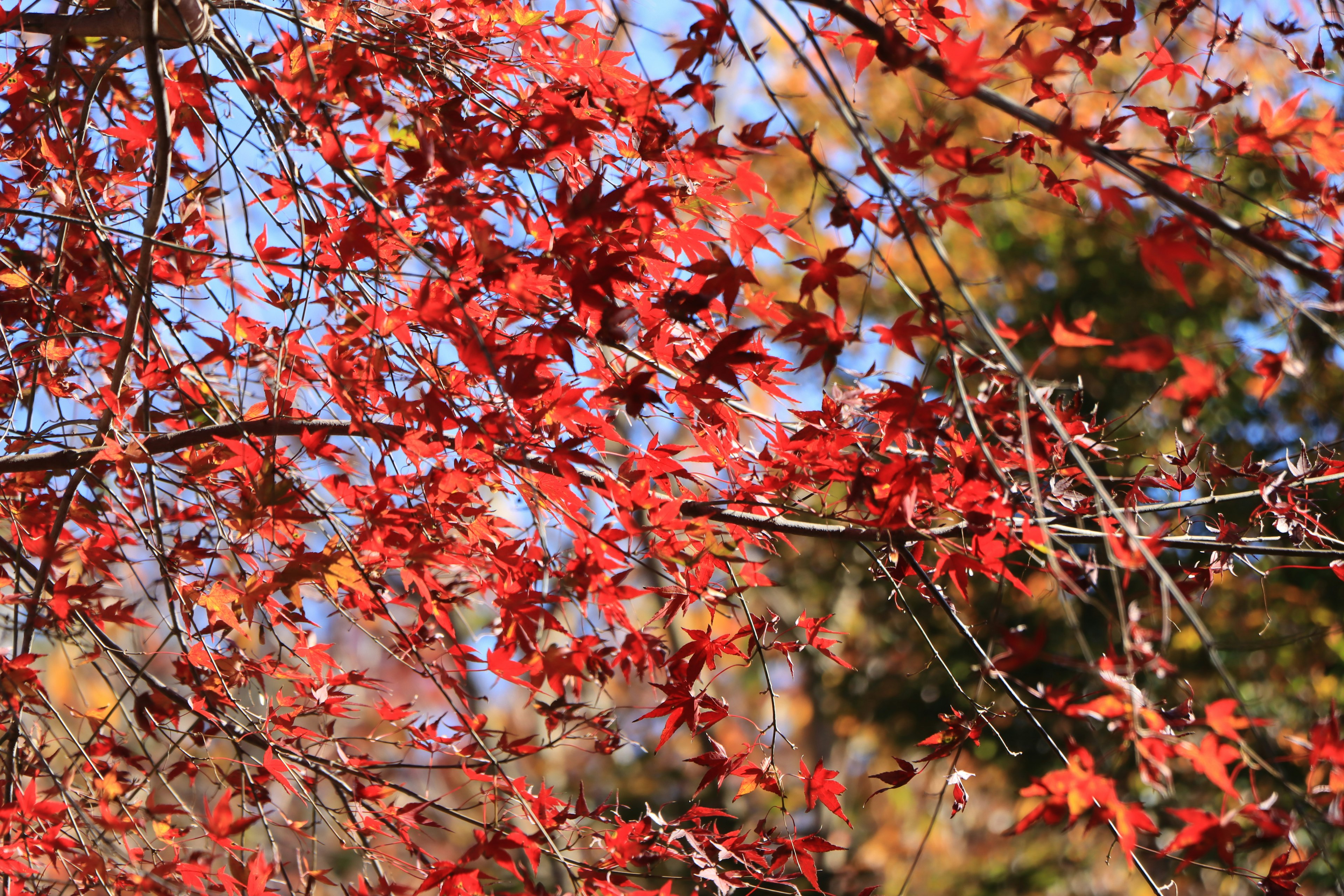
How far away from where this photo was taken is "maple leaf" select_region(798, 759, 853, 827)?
1580 millimetres

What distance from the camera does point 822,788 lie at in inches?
62.9

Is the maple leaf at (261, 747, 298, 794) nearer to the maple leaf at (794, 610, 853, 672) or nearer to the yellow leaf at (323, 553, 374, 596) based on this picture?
the yellow leaf at (323, 553, 374, 596)

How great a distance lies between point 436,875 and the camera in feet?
4.89

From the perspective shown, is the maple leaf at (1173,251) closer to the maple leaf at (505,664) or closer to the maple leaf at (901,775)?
the maple leaf at (901,775)

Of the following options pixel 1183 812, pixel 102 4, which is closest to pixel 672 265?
pixel 1183 812

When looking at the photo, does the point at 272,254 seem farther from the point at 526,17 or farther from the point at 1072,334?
the point at 1072,334

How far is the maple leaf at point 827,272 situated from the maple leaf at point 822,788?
85 centimetres

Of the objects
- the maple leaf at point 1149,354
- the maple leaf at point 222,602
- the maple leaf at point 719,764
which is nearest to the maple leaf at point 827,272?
the maple leaf at point 1149,354

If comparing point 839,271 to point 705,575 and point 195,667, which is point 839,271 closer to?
point 705,575

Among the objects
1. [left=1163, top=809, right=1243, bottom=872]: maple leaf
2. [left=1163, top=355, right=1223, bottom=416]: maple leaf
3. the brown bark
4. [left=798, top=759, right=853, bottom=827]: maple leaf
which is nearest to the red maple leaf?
[left=798, top=759, right=853, bottom=827]: maple leaf

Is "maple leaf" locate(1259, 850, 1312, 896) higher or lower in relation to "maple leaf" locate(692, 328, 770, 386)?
lower

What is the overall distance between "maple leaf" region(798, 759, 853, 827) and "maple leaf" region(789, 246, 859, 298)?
848mm

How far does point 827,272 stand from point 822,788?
94 centimetres

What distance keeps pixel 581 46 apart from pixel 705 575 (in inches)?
37.9
